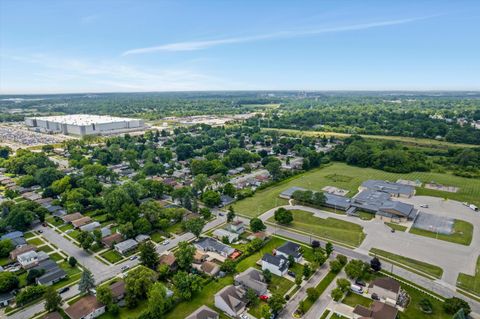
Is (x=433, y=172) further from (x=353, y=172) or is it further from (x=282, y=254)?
(x=282, y=254)

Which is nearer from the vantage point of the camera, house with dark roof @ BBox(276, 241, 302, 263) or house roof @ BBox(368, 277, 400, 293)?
house roof @ BBox(368, 277, 400, 293)

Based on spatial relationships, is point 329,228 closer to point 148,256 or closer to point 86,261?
point 148,256

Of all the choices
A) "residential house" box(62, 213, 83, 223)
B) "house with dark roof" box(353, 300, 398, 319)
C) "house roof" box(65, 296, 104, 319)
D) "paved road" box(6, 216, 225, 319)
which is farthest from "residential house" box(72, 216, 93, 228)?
"house with dark roof" box(353, 300, 398, 319)

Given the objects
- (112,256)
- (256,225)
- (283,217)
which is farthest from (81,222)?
A: (283,217)

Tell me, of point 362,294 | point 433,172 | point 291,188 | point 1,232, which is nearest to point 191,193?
point 291,188

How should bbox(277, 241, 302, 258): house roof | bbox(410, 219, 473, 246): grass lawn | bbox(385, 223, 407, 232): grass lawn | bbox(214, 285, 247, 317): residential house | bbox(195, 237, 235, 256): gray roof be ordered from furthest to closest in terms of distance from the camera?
bbox(385, 223, 407, 232): grass lawn → bbox(410, 219, 473, 246): grass lawn → bbox(195, 237, 235, 256): gray roof → bbox(277, 241, 302, 258): house roof → bbox(214, 285, 247, 317): residential house

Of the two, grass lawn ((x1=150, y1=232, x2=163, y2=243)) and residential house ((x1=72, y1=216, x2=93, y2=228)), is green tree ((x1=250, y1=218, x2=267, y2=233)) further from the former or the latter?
residential house ((x1=72, y1=216, x2=93, y2=228))

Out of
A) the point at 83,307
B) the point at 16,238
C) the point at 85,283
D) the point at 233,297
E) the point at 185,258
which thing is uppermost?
the point at 185,258

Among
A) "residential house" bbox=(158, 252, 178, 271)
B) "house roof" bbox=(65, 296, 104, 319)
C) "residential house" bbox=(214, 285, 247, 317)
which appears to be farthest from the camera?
"residential house" bbox=(158, 252, 178, 271)

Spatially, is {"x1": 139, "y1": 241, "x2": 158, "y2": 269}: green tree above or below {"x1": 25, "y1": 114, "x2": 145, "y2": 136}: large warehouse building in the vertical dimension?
below
